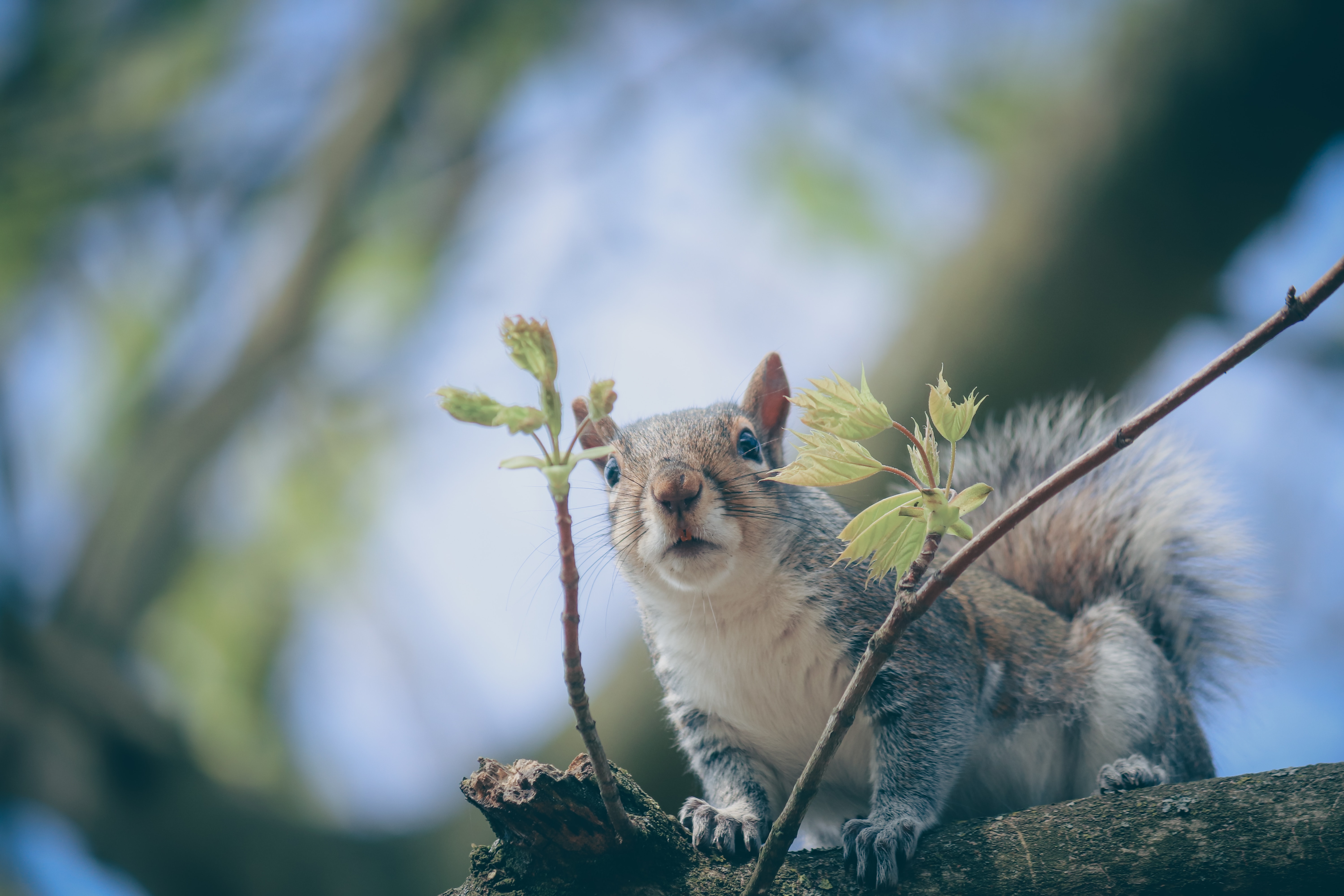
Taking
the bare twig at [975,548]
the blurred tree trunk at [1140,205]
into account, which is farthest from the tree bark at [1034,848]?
the blurred tree trunk at [1140,205]

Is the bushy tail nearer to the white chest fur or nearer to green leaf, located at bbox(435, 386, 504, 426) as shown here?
the white chest fur

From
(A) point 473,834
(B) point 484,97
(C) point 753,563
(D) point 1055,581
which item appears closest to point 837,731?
(C) point 753,563

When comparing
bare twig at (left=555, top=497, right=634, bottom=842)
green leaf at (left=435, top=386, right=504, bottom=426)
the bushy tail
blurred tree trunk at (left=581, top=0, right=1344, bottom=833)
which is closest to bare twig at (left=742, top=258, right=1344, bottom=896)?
bare twig at (left=555, top=497, right=634, bottom=842)

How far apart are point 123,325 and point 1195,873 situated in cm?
656

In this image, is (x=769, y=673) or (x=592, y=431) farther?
(x=769, y=673)

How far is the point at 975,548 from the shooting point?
3.39ft

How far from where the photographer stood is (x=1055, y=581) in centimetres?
301

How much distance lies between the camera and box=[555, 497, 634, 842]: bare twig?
101cm

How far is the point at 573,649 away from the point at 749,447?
130cm

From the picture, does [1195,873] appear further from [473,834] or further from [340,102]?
[340,102]

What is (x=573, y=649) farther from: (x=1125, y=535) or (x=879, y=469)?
(x=1125, y=535)

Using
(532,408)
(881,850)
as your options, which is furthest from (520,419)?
(881,850)

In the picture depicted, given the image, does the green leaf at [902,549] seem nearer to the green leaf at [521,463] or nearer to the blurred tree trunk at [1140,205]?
the green leaf at [521,463]

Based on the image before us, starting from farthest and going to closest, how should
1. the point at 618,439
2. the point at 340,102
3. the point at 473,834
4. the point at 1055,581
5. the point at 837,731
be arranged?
the point at 340,102
the point at 473,834
the point at 1055,581
the point at 618,439
the point at 837,731
